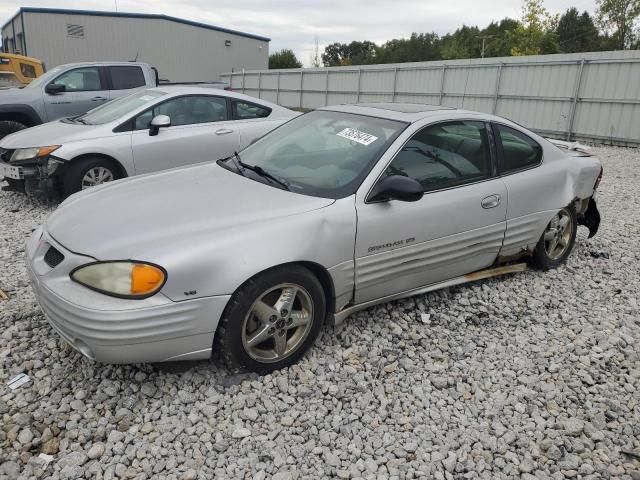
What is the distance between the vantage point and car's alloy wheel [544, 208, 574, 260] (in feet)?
14.4

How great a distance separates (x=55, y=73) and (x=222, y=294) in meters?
8.23

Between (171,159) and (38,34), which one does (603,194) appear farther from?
(38,34)

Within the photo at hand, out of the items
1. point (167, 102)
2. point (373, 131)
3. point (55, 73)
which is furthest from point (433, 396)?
point (55, 73)

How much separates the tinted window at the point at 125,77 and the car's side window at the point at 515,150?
759 cm

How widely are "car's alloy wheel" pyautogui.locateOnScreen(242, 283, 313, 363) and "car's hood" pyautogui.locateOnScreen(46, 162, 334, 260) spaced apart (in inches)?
16.8

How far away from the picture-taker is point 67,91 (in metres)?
9.02

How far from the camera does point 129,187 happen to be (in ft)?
11.1

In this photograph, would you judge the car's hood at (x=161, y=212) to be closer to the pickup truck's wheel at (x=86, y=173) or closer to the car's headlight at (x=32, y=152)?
the pickup truck's wheel at (x=86, y=173)

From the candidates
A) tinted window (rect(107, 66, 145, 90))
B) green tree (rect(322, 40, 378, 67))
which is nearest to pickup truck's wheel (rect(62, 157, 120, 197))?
tinted window (rect(107, 66, 145, 90))

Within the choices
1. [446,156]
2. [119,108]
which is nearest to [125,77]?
[119,108]

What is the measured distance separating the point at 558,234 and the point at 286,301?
281 cm

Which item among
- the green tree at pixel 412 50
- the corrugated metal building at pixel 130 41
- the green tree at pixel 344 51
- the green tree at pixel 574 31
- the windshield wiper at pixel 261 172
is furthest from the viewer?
the green tree at pixel 344 51

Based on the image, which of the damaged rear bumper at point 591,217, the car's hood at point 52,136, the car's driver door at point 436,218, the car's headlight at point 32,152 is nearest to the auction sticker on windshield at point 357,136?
the car's driver door at point 436,218

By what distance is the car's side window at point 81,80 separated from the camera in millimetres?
9047
